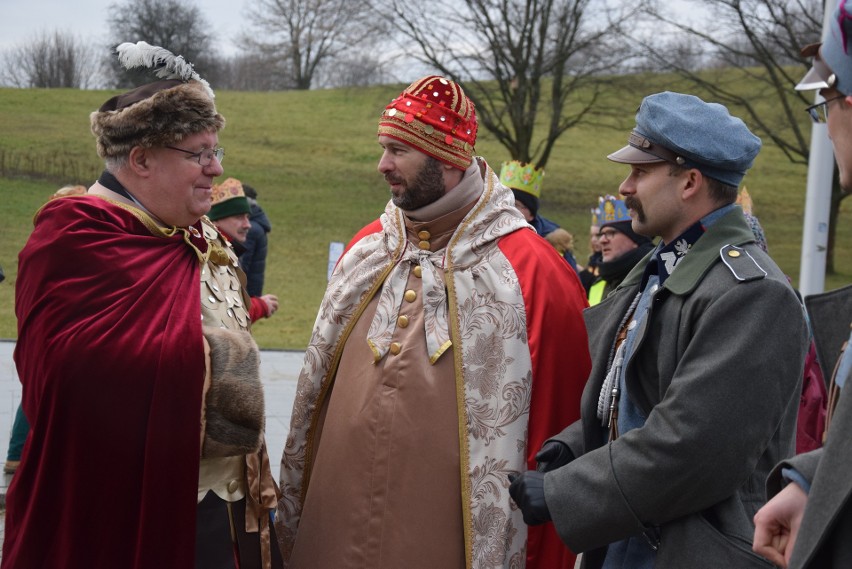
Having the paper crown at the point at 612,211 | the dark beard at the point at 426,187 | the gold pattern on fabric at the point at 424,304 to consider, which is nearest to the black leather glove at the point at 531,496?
the gold pattern on fabric at the point at 424,304

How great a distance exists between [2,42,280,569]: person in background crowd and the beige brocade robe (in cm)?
34

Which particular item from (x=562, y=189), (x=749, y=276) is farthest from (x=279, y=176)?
(x=749, y=276)

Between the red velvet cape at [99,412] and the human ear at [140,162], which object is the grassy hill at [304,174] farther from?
the red velvet cape at [99,412]

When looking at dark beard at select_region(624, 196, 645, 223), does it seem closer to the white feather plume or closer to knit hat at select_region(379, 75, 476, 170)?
knit hat at select_region(379, 75, 476, 170)

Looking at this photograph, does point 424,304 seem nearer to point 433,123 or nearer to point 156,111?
point 433,123

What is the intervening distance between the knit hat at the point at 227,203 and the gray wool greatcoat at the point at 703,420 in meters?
4.93

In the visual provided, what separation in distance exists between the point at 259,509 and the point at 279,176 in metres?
23.5

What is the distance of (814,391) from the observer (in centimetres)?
449

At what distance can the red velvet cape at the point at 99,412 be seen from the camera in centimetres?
276

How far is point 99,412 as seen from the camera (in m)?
2.77

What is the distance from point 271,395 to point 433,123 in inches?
223

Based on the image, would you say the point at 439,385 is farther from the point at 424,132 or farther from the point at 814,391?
the point at 814,391

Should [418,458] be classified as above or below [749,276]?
below

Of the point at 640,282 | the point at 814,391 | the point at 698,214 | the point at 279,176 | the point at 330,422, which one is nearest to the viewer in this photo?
the point at 698,214
